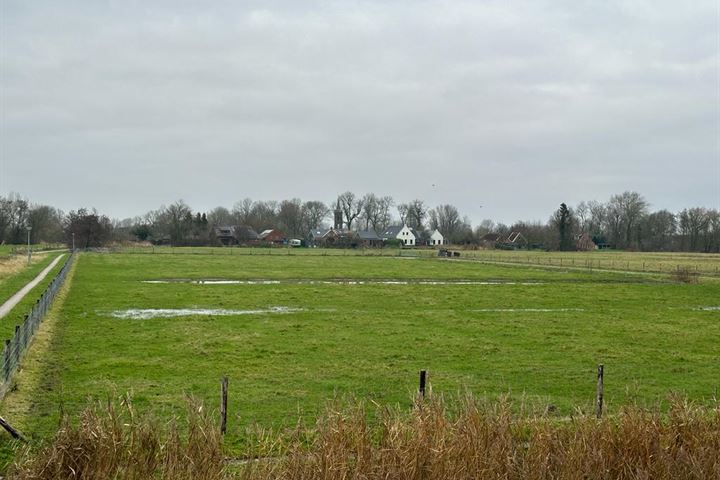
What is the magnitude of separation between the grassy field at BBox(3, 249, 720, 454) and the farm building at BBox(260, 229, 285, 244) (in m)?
139

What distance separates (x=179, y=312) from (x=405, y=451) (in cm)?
2539

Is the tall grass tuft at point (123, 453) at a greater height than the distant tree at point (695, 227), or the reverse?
the distant tree at point (695, 227)

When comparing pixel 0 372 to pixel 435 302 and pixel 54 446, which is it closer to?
pixel 54 446

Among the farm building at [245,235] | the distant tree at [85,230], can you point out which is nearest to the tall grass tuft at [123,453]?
the distant tree at [85,230]

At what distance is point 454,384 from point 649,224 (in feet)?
570

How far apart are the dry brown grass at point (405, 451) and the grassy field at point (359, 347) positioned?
1.78m

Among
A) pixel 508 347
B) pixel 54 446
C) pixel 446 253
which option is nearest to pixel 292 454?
pixel 54 446

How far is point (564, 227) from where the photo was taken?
157875 millimetres

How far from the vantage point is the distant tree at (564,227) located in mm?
157000

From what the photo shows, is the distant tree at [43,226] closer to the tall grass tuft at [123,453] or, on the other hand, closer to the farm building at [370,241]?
the farm building at [370,241]

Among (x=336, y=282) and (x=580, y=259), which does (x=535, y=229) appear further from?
(x=336, y=282)

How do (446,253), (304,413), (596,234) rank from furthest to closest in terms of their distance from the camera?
1. (596,234)
2. (446,253)
3. (304,413)

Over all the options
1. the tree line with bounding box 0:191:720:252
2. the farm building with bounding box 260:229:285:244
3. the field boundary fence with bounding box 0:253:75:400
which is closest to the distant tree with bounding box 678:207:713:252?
the tree line with bounding box 0:191:720:252

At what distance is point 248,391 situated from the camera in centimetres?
1711
